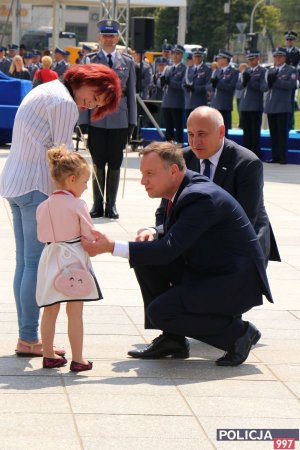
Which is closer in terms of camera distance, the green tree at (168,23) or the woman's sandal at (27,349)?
the woman's sandal at (27,349)

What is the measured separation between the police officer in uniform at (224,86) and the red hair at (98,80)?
1608 cm

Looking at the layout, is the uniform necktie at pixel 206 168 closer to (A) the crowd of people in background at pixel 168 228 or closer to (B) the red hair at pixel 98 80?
(A) the crowd of people in background at pixel 168 228

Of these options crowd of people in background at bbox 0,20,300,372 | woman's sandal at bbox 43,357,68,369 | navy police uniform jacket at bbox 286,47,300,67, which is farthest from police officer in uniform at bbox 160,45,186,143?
woman's sandal at bbox 43,357,68,369

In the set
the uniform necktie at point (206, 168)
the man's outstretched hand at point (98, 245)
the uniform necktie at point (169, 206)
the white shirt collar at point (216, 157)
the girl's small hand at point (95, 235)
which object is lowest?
the man's outstretched hand at point (98, 245)

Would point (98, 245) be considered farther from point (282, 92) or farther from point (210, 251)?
point (282, 92)

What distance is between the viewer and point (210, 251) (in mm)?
6117

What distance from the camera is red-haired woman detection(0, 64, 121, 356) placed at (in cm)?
593

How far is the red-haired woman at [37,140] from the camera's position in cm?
593

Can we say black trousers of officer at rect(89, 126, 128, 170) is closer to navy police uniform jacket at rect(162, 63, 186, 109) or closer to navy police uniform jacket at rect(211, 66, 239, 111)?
navy police uniform jacket at rect(211, 66, 239, 111)

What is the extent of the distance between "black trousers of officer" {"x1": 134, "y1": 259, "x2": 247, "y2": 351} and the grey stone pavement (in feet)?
0.58

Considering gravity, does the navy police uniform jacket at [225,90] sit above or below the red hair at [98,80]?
below

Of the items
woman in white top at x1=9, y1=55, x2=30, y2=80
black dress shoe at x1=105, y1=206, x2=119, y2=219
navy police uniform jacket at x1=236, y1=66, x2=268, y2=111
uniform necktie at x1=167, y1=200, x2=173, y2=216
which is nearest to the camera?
uniform necktie at x1=167, y1=200, x2=173, y2=216

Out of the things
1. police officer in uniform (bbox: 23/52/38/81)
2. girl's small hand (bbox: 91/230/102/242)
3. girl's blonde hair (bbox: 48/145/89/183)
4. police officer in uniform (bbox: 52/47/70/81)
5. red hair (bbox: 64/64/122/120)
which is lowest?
police officer in uniform (bbox: 23/52/38/81)

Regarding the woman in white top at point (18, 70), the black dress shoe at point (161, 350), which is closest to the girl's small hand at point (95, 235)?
the black dress shoe at point (161, 350)
